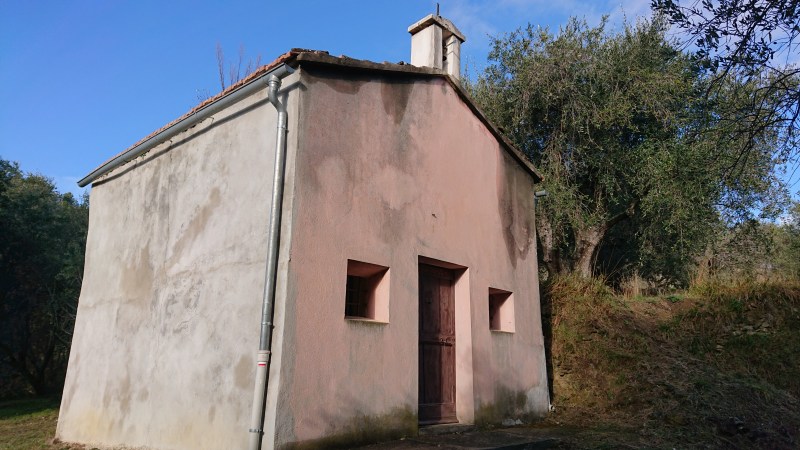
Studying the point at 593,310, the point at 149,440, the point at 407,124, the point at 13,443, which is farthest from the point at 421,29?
the point at 13,443

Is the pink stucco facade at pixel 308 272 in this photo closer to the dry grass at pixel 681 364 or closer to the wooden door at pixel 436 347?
the wooden door at pixel 436 347

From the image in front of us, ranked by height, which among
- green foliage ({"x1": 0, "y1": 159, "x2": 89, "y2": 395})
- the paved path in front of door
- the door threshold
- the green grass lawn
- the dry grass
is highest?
green foliage ({"x1": 0, "y1": 159, "x2": 89, "y2": 395})

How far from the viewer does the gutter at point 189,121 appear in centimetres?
723

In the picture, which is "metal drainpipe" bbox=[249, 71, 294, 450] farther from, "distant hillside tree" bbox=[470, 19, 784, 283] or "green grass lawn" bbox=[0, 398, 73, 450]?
"distant hillside tree" bbox=[470, 19, 784, 283]

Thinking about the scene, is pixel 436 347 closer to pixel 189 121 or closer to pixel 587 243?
pixel 189 121

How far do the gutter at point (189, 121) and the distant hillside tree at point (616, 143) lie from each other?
353 inches

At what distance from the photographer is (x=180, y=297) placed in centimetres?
780

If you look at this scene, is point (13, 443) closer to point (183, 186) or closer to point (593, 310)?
point (183, 186)

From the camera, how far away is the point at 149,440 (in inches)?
295

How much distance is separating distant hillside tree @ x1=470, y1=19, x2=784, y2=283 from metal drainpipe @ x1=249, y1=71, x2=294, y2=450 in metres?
9.28

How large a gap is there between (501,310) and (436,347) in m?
2.19

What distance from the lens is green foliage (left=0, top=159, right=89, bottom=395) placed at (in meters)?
17.6

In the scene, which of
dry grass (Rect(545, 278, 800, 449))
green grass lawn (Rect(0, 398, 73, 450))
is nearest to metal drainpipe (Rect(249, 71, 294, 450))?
dry grass (Rect(545, 278, 800, 449))

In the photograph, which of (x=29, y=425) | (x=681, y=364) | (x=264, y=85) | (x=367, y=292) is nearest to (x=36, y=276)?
(x=29, y=425)
